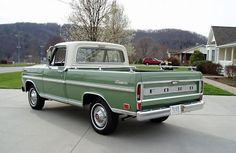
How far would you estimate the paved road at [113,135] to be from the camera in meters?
4.86

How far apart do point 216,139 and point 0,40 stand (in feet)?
223

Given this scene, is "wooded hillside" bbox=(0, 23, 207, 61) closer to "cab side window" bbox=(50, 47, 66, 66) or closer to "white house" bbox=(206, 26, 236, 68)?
"white house" bbox=(206, 26, 236, 68)

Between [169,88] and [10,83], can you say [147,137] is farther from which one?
[10,83]

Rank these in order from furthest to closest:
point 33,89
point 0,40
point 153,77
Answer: point 0,40
point 33,89
point 153,77

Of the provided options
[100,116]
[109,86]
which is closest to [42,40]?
[100,116]

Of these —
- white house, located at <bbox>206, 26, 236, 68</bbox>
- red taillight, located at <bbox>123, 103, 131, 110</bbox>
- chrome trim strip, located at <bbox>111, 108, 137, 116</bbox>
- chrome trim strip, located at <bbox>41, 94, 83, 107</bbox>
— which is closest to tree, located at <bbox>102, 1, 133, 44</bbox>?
white house, located at <bbox>206, 26, 236, 68</bbox>

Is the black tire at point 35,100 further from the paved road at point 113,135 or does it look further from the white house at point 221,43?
the white house at point 221,43

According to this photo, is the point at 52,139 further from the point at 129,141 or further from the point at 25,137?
the point at 129,141

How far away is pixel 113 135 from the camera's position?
18.4 feet

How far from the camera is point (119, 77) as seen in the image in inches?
197

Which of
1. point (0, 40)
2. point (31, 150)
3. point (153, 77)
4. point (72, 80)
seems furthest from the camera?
point (0, 40)

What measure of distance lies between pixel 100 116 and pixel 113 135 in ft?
1.56

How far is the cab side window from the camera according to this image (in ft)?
22.8

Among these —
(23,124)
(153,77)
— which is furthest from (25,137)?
(153,77)
